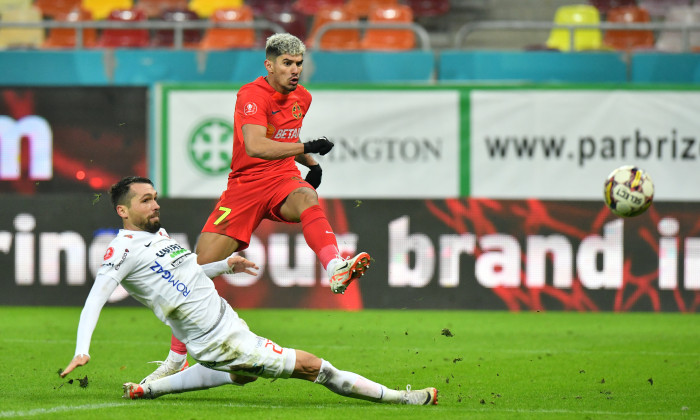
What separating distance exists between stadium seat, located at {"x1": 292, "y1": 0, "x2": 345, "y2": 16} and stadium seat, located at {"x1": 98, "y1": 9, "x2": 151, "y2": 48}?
240 centimetres

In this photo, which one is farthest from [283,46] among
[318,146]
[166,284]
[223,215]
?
[166,284]

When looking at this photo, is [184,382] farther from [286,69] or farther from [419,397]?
[286,69]

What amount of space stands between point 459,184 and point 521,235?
4.70 ft

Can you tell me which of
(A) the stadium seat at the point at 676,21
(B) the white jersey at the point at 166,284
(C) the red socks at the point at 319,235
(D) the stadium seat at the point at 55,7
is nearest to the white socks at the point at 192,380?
(B) the white jersey at the point at 166,284

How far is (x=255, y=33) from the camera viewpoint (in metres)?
15.3

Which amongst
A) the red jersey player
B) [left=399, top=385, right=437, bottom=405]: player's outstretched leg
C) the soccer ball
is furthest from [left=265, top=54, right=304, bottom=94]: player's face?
the soccer ball

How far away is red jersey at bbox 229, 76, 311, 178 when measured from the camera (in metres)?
6.79

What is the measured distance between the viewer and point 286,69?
6777 mm

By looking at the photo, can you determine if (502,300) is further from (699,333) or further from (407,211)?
(699,333)

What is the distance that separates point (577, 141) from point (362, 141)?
8.63 ft

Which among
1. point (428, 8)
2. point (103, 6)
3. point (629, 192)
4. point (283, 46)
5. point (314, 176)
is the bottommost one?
point (629, 192)

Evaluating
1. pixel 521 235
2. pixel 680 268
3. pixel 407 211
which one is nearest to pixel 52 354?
pixel 407 211

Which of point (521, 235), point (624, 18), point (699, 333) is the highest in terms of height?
point (624, 18)

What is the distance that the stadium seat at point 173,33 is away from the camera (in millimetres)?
15453
